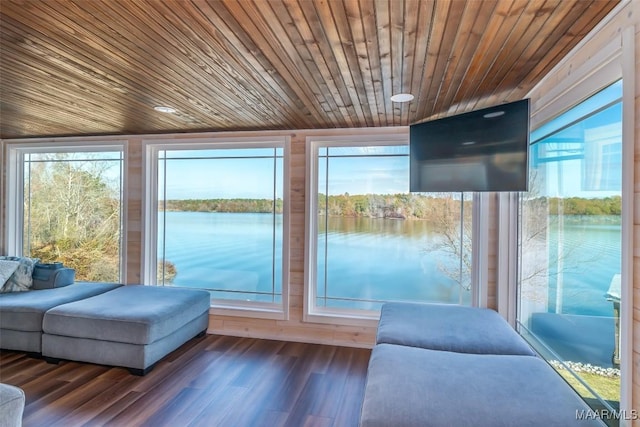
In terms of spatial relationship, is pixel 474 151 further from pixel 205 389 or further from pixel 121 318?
pixel 121 318

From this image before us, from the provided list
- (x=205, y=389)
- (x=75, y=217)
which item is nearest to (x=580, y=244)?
(x=205, y=389)

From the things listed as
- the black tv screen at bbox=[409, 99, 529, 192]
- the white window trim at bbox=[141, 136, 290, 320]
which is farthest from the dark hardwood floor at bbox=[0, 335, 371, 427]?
the black tv screen at bbox=[409, 99, 529, 192]

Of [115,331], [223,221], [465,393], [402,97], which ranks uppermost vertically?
[402,97]

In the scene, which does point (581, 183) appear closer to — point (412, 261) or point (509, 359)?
point (509, 359)

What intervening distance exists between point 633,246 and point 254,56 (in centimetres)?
204

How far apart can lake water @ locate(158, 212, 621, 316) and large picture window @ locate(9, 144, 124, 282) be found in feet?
2.56

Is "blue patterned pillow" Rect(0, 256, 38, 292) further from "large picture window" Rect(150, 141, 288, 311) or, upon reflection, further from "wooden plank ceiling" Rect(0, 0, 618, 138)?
"wooden plank ceiling" Rect(0, 0, 618, 138)

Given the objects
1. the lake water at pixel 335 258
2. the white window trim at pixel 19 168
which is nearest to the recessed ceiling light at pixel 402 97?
the lake water at pixel 335 258

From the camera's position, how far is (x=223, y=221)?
3871 millimetres

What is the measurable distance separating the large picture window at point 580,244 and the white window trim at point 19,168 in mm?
4336

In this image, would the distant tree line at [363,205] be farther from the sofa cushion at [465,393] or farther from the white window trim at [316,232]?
the sofa cushion at [465,393]

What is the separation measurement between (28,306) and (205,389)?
1887mm

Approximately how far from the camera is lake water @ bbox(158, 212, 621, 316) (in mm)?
3414

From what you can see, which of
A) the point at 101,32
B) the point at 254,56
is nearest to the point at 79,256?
the point at 101,32
